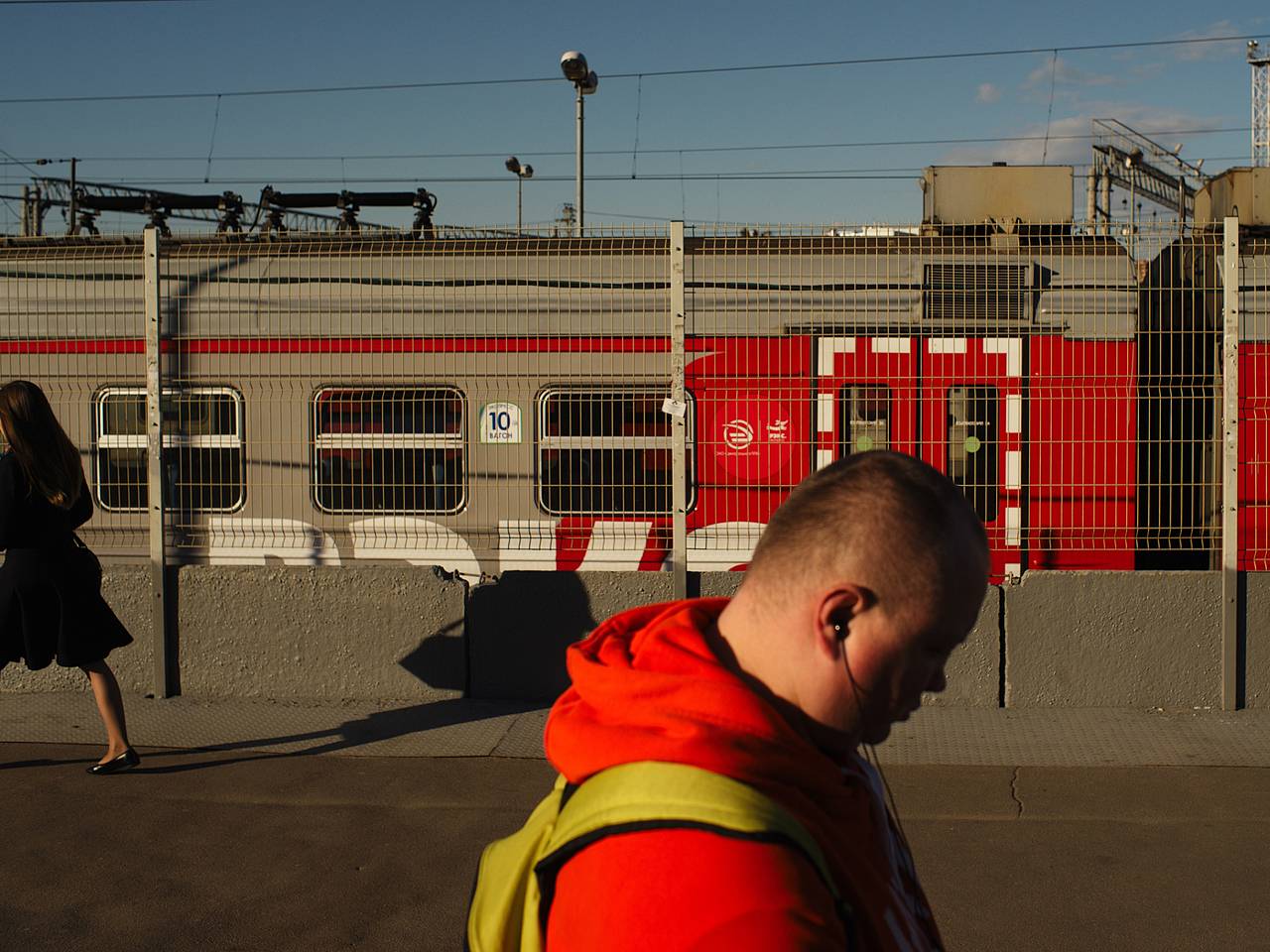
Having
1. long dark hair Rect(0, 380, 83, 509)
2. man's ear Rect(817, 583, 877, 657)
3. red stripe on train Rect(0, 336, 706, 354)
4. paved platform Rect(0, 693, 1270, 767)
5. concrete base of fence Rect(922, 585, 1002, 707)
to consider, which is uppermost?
red stripe on train Rect(0, 336, 706, 354)

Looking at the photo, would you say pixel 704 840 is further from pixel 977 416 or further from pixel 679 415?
pixel 977 416

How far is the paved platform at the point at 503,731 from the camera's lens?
6648mm

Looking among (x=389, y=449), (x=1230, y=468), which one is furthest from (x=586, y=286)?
(x=1230, y=468)

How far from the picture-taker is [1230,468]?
733cm

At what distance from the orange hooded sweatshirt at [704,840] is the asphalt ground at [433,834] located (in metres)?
3.33

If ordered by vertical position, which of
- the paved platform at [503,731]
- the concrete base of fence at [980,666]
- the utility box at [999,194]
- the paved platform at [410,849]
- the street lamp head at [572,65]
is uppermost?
the street lamp head at [572,65]

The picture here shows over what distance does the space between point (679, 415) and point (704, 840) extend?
6298mm

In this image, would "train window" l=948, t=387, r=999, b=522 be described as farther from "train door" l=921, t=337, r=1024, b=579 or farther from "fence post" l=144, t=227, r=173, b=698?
"fence post" l=144, t=227, r=173, b=698

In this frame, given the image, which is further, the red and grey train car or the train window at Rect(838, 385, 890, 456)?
the train window at Rect(838, 385, 890, 456)

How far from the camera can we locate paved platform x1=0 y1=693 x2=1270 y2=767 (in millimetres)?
6648

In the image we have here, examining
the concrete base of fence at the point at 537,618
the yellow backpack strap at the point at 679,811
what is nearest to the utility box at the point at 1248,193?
the concrete base of fence at the point at 537,618

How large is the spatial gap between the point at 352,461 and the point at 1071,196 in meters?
5.39

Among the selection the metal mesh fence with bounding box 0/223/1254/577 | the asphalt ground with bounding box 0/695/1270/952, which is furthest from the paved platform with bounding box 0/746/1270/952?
the metal mesh fence with bounding box 0/223/1254/577

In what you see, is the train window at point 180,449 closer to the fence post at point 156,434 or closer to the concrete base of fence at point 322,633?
the fence post at point 156,434
